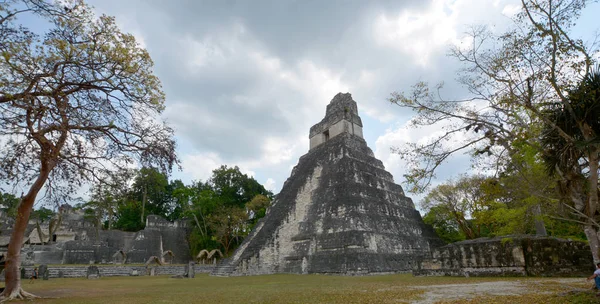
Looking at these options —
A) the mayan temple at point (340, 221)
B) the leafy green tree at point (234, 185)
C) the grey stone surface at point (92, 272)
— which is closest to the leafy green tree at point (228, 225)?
the leafy green tree at point (234, 185)

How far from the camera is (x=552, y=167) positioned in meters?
5.43

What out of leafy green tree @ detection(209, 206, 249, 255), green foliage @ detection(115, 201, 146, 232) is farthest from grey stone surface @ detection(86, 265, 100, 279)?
green foliage @ detection(115, 201, 146, 232)

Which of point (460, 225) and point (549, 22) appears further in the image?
point (460, 225)

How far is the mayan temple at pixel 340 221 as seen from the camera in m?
14.6

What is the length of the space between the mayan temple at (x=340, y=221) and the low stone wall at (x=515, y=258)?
3.10 m

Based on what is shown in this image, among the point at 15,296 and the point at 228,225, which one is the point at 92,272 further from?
the point at 228,225

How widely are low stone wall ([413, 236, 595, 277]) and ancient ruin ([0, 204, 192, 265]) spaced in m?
19.6

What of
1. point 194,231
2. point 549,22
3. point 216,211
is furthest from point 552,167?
point 194,231

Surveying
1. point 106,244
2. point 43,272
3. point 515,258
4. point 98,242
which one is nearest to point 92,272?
point 43,272

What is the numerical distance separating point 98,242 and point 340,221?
74.5ft

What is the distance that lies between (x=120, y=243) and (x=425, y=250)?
2679 cm

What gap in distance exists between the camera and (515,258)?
9.97 m

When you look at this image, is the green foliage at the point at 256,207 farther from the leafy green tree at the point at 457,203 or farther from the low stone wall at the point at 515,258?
the low stone wall at the point at 515,258

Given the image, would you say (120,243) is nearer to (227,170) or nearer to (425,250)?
(227,170)
